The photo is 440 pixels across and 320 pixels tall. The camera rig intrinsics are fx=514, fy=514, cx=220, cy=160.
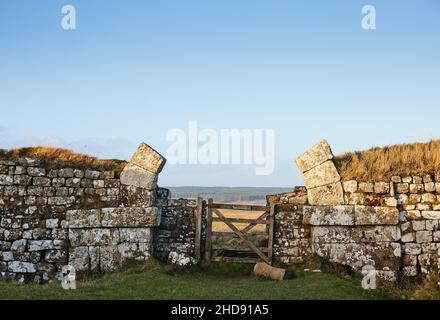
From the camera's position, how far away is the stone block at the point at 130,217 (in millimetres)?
12099

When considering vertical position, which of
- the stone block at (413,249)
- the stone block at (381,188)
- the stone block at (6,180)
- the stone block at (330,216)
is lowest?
the stone block at (413,249)

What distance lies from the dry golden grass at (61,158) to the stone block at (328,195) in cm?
479

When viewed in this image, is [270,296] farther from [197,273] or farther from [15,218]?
[15,218]

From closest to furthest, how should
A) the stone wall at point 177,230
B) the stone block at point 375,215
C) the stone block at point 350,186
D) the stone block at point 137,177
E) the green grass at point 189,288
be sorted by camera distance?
the green grass at point 189,288 < the stone block at point 375,215 < the stone block at point 350,186 < the stone block at point 137,177 < the stone wall at point 177,230

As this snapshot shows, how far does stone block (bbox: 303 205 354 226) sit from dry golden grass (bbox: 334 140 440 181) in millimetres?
833

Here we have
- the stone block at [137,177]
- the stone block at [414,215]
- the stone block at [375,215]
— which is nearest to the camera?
the stone block at [375,215]

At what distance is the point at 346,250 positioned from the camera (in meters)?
12.0

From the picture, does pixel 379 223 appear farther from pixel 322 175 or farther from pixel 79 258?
pixel 79 258

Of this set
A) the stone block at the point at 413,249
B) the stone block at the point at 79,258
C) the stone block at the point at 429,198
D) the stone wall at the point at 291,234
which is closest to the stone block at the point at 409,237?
the stone block at the point at 413,249

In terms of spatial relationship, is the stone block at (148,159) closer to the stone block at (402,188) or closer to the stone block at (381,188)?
the stone block at (381,188)

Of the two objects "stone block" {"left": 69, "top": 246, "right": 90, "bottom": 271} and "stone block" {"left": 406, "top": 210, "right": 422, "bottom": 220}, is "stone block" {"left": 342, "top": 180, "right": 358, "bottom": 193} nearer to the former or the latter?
"stone block" {"left": 406, "top": 210, "right": 422, "bottom": 220}

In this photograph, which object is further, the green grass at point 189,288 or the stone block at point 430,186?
the stone block at point 430,186
